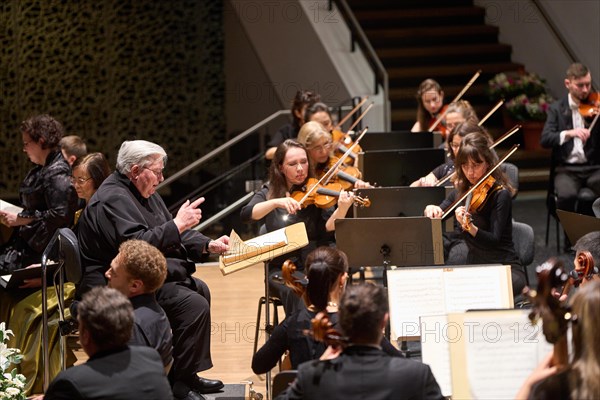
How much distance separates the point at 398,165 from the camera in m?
6.09

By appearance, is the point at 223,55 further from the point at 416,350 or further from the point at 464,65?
the point at 416,350

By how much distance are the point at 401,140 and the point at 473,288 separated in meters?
3.26

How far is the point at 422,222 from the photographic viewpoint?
14.2 ft

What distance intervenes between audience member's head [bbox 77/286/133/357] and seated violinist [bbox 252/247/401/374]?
71 centimetres

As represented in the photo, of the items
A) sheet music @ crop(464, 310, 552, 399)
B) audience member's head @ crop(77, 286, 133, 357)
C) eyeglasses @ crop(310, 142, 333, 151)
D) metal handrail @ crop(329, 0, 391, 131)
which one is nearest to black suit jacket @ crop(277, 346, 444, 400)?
sheet music @ crop(464, 310, 552, 399)

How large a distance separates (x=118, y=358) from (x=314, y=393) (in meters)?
0.59

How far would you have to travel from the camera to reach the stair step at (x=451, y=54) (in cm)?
981

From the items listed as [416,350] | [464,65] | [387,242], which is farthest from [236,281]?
[464,65]

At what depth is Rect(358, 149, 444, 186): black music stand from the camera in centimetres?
605

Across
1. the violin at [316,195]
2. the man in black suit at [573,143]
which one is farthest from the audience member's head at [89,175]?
the man in black suit at [573,143]

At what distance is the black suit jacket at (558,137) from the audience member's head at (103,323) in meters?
4.62

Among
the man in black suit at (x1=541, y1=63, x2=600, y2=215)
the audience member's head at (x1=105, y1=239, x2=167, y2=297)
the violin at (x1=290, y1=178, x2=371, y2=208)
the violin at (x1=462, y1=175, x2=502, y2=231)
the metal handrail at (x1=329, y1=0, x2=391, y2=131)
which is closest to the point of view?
the audience member's head at (x1=105, y1=239, x2=167, y2=297)

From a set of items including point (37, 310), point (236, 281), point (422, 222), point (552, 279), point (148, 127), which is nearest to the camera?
point (552, 279)

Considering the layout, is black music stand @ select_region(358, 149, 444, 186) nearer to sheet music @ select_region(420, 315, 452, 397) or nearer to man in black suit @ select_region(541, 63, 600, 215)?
man in black suit @ select_region(541, 63, 600, 215)
